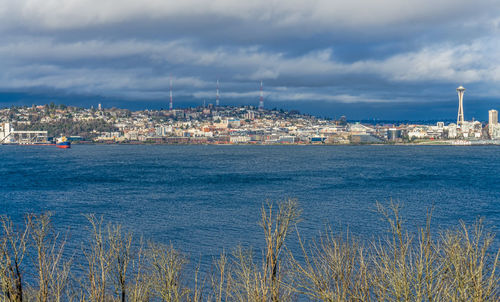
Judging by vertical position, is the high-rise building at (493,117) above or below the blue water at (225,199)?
above

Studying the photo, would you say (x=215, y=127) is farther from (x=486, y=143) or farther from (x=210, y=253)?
(x=210, y=253)

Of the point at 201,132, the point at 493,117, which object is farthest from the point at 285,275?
the point at 493,117

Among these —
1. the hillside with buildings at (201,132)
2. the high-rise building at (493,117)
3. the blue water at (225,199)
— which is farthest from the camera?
the high-rise building at (493,117)

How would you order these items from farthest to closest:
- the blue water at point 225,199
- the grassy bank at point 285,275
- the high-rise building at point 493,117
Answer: the high-rise building at point 493,117
the blue water at point 225,199
the grassy bank at point 285,275

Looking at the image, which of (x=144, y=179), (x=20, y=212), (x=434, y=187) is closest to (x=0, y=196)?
(x=20, y=212)

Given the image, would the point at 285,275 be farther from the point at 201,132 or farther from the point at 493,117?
the point at 493,117

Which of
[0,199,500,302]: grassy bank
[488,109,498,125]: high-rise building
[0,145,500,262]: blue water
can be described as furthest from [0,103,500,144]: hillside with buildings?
[0,199,500,302]: grassy bank

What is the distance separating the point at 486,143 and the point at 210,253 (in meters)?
110

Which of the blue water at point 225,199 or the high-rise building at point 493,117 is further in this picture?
the high-rise building at point 493,117

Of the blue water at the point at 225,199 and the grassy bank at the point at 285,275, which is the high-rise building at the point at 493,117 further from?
the grassy bank at the point at 285,275

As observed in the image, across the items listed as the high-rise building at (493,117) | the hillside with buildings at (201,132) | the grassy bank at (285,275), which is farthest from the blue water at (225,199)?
the high-rise building at (493,117)

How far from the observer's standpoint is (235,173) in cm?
3691

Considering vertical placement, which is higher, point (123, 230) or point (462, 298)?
point (462, 298)

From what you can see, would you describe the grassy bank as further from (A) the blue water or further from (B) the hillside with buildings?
(B) the hillside with buildings
